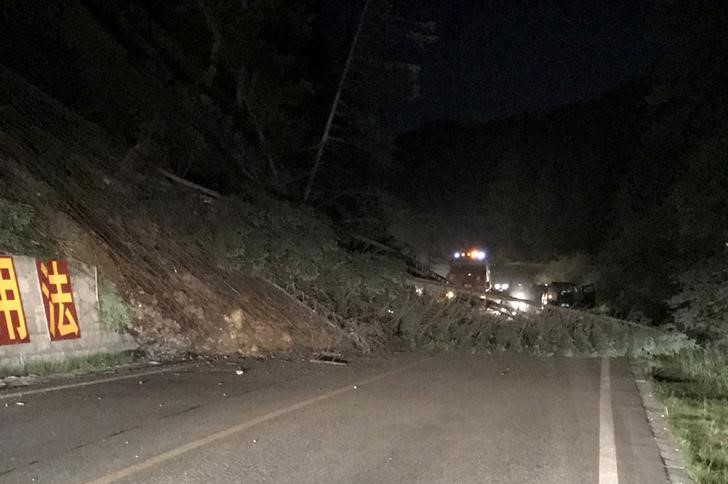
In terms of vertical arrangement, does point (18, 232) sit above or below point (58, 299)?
above

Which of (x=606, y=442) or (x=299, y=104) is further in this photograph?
(x=299, y=104)

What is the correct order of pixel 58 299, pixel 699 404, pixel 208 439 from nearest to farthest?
pixel 208 439, pixel 699 404, pixel 58 299

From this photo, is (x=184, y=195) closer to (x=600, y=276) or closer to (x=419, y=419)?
(x=419, y=419)

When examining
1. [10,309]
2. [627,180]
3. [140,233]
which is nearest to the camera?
[10,309]

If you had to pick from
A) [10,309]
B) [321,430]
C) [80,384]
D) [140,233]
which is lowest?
[321,430]

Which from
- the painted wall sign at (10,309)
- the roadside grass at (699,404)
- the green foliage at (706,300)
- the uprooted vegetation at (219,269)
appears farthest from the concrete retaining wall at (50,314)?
the green foliage at (706,300)

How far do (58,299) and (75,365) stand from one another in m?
1.10

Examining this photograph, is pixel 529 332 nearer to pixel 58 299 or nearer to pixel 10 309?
pixel 58 299

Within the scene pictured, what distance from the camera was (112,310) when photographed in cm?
1289

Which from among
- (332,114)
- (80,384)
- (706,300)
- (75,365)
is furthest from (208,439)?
(706,300)

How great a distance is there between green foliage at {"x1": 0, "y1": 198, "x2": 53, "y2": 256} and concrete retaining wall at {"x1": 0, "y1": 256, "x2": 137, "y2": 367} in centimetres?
21

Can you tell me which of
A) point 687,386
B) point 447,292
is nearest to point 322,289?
point 447,292

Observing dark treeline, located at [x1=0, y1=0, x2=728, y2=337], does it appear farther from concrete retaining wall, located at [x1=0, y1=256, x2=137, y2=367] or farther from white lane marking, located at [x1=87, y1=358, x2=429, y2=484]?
white lane marking, located at [x1=87, y1=358, x2=429, y2=484]

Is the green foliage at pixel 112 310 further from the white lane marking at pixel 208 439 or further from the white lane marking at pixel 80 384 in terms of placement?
the white lane marking at pixel 208 439
